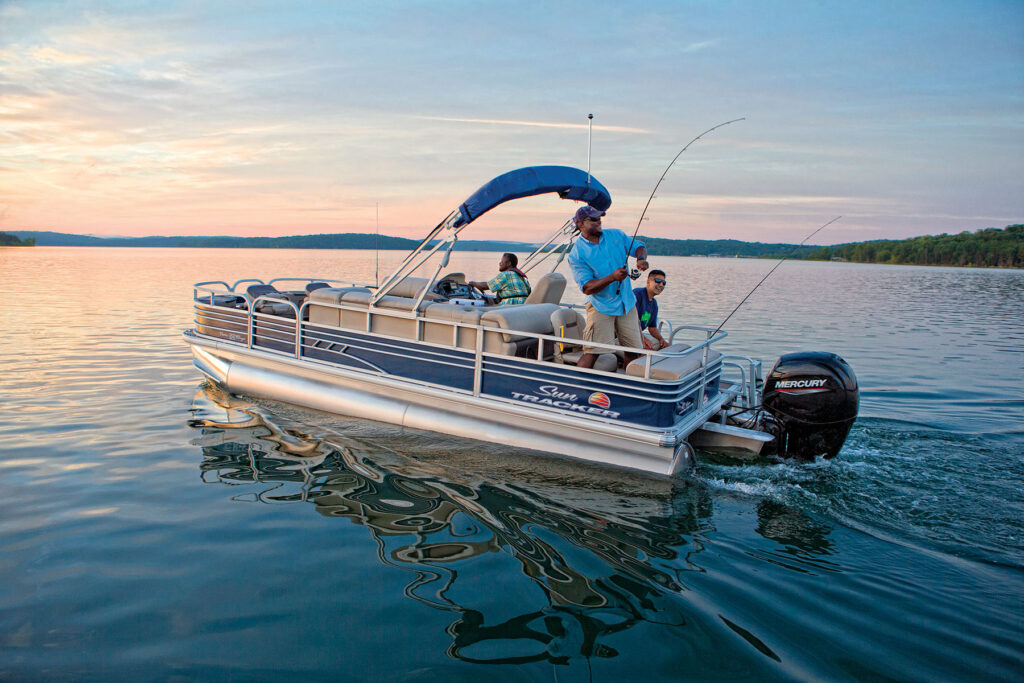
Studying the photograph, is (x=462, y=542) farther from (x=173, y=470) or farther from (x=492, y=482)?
(x=173, y=470)

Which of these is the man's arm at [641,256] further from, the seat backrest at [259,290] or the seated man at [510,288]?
the seat backrest at [259,290]

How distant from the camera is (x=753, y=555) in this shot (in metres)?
4.25

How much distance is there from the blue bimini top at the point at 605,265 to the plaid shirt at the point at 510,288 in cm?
203

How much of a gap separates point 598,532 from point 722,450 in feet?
7.05

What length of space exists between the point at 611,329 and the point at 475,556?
2726 millimetres

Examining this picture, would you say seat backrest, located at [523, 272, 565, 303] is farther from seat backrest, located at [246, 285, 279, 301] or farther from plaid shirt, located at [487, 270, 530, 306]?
seat backrest, located at [246, 285, 279, 301]

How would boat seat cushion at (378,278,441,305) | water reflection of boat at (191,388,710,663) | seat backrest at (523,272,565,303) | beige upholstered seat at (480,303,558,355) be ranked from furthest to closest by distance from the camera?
1. seat backrest at (523,272,565,303)
2. boat seat cushion at (378,278,441,305)
3. beige upholstered seat at (480,303,558,355)
4. water reflection of boat at (191,388,710,663)

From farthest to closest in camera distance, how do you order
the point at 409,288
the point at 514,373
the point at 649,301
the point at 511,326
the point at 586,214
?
the point at 409,288
the point at 649,301
the point at 511,326
the point at 514,373
the point at 586,214

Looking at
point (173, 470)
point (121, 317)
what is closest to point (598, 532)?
point (173, 470)

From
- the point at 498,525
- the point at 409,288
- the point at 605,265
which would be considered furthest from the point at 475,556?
the point at 409,288

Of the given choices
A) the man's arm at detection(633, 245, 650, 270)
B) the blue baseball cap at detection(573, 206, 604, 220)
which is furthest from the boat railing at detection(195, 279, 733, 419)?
the blue baseball cap at detection(573, 206, 604, 220)

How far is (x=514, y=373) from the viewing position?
244 inches

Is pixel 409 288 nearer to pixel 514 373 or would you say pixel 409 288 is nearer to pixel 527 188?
pixel 527 188

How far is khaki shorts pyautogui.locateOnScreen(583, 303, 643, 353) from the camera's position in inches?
238
